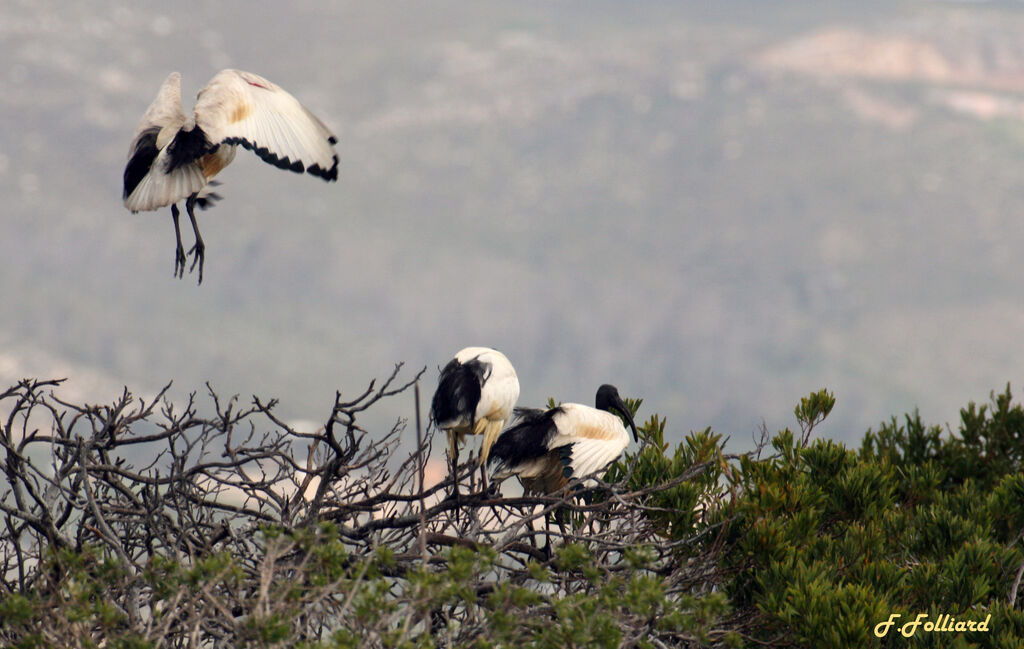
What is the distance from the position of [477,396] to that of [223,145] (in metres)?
2.20

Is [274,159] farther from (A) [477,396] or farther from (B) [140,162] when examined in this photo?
(A) [477,396]

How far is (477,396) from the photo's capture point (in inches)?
264

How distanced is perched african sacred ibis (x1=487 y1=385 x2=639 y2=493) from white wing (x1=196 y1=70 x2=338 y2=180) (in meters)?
2.38

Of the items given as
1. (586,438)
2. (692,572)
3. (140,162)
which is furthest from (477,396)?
(140,162)

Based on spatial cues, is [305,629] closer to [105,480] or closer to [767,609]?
[105,480]

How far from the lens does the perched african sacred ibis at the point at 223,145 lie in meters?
5.95

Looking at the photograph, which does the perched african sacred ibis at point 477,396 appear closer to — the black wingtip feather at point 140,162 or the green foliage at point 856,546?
the green foliage at point 856,546

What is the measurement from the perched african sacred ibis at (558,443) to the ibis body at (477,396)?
1.16 ft

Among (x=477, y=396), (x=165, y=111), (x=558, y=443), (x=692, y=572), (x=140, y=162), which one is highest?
(x=165, y=111)

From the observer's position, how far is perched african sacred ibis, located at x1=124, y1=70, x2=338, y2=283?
5945 mm

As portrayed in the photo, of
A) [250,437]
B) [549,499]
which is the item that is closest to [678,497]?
[549,499]

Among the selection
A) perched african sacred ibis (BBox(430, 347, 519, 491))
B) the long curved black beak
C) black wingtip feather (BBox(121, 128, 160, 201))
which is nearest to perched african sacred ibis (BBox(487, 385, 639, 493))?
perched african sacred ibis (BBox(430, 347, 519, 491))

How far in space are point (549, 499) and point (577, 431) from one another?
145 cm

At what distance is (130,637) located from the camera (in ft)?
13.6
